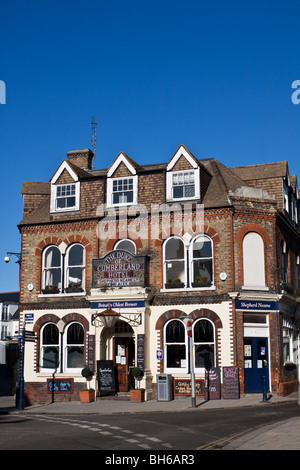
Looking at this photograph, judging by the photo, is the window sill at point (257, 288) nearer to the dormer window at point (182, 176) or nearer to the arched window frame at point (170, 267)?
the arched window frame at point (170, 267)

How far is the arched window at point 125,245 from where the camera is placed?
28.6 metres

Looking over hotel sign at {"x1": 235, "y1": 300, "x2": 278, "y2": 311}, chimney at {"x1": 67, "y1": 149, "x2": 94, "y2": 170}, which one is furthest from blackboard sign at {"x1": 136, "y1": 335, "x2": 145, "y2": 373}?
chimney at {"x1": 67, "y1": 149, "x2": 94, "y2": 170}

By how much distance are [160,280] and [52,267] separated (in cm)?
584

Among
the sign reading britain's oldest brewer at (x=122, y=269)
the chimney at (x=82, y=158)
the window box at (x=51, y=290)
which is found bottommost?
the window box at (x=51, y=290)

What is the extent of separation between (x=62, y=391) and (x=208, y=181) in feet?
40.9

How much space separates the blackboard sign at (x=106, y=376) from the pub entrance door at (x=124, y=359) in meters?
1.26

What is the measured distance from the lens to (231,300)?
26156 mm

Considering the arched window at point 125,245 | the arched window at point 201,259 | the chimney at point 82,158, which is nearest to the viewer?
the arched window at point 201,259

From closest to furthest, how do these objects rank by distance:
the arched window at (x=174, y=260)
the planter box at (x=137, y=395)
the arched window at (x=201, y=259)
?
the planter box at (x=137, y=395)
the arched window at (x=201, y=259)
the arched window at (x=174, y=260)

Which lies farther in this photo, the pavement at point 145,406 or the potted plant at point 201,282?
the potted plant at point 201,282

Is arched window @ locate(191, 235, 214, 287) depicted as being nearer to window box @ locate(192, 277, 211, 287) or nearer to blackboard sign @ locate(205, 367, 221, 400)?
window box @ locate(192, 277, 211, 287)

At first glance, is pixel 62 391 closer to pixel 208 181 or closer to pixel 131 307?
pixel 131 307

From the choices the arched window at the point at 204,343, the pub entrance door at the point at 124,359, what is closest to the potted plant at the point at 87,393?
the pub entrance door at the point at 124,359
